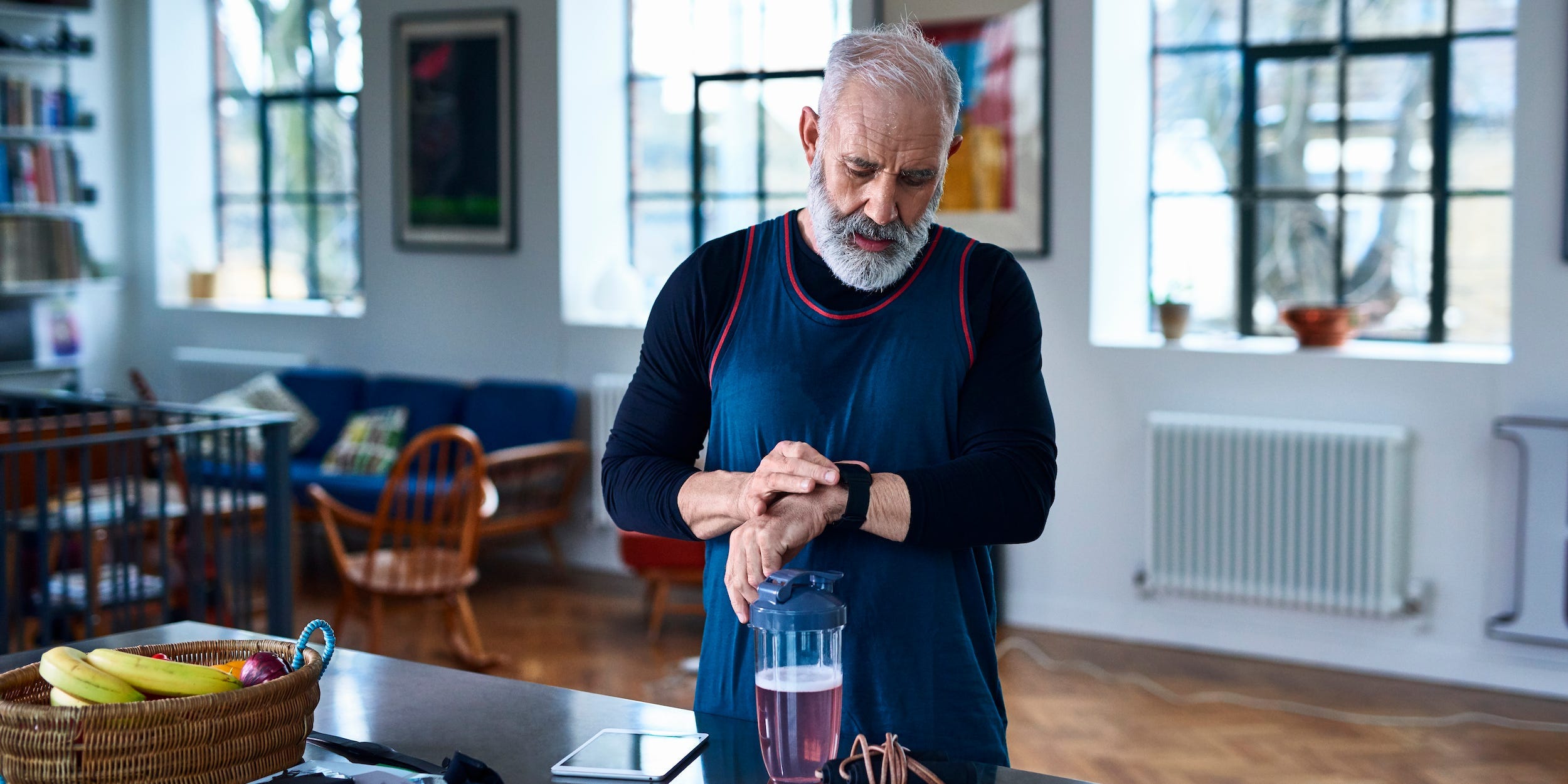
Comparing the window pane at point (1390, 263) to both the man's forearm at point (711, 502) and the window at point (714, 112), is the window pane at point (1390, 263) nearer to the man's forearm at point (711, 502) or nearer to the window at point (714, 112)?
the window at point (714, 112)

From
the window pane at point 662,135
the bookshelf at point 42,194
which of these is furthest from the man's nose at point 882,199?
the bookshelf at point 42,194

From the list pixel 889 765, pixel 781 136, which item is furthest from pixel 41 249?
pixel 889 765

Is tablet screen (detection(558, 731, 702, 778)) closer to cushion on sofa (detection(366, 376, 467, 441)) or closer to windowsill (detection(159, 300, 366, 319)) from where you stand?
cushion on sofa (detection(366, 376, 467, 441))

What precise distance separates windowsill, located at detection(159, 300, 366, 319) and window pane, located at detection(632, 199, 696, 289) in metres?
1.50

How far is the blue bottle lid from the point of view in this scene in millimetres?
1385

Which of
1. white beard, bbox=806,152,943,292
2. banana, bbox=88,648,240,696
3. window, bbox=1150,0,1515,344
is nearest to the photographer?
banana, bbox=88,648,240,696

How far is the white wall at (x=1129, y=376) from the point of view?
440 centimetres

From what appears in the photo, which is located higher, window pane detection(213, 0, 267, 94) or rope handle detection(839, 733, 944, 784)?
window pane detection(213, 0, 267, 94)

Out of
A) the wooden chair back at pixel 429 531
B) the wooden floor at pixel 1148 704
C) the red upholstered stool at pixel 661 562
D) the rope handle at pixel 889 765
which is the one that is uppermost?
the rope handle at pixel 889 765

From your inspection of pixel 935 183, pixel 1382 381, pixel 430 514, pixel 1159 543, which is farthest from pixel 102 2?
pixel 935 183

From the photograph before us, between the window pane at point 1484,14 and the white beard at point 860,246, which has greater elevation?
the window pane at point 1484,14

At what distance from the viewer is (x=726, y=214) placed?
20.6 feet

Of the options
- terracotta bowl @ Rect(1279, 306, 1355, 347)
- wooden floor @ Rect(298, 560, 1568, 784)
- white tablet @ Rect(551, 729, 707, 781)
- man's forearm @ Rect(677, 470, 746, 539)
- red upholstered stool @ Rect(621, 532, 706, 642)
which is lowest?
wooden floor @ Rect(298, 560, 1568, 784)

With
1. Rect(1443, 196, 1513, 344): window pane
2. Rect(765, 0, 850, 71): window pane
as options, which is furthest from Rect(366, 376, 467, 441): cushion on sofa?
Rect(1443, 196, 1513, 344): window pane
